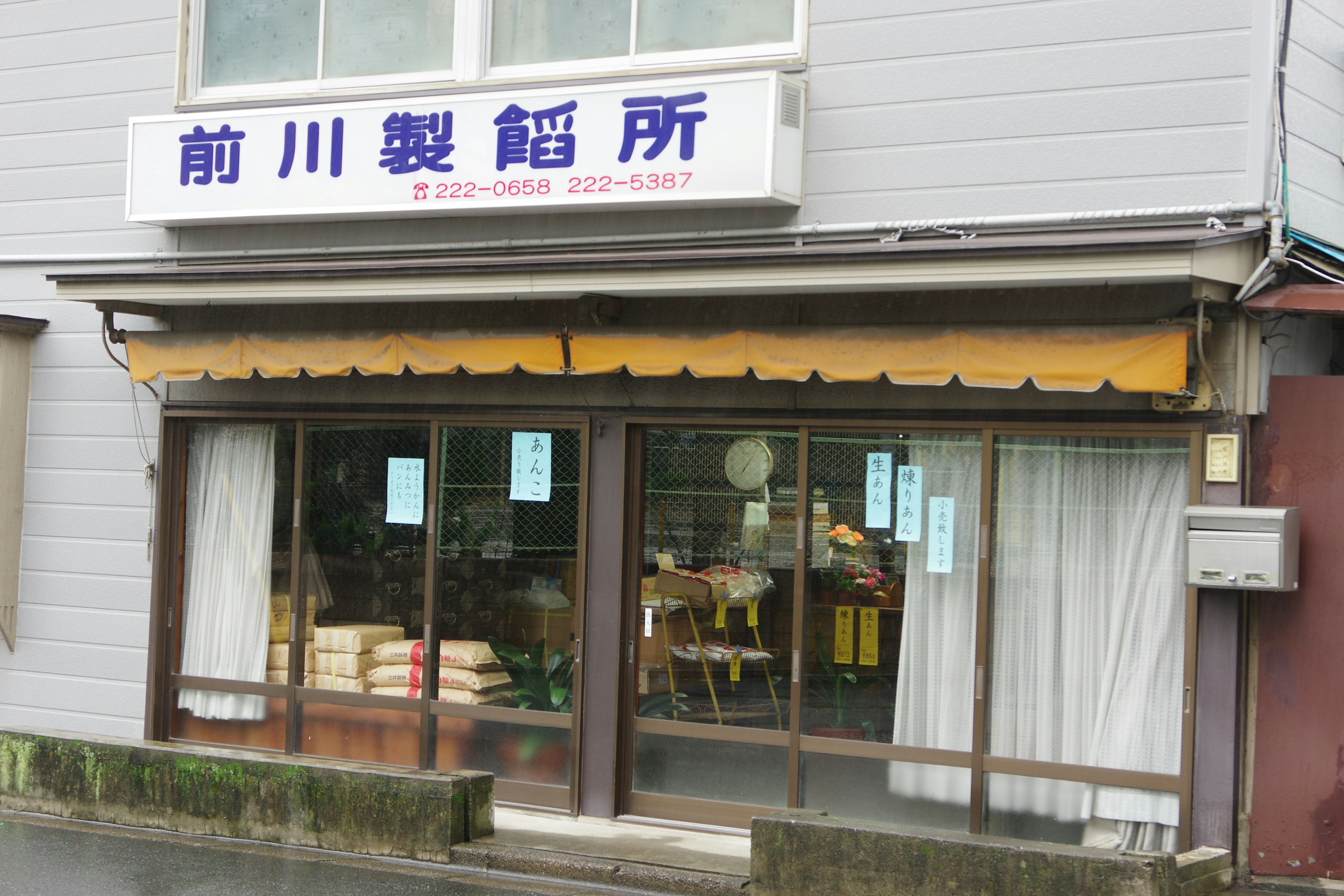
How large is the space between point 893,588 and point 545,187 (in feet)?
11.2

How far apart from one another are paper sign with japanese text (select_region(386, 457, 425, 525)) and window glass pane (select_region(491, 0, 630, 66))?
9.52ft

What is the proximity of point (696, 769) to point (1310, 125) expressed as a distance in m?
5.46

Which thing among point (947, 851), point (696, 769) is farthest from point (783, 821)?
point (696, 769)

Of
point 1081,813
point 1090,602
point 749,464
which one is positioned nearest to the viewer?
point 1081,813

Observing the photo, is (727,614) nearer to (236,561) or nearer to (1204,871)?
(1204,871)

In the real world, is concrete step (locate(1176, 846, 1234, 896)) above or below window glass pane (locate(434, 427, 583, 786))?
below

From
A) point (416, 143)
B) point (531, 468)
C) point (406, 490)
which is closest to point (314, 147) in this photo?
point (416, 143)

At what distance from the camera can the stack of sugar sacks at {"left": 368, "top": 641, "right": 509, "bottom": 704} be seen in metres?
9.39

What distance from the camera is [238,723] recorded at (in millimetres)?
10195

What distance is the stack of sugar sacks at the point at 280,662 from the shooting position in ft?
32.9

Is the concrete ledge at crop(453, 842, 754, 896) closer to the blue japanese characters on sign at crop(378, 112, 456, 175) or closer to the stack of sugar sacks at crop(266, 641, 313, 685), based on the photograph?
the stack of sugar sacks at crop(266, 641, 313, 685)

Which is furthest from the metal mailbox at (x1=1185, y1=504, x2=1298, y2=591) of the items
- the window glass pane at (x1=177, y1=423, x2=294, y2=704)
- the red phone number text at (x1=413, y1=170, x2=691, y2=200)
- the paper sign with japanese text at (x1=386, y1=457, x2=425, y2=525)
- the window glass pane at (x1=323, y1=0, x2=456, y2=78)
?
the window glass pane at (x1=177, y1=423, x2=294, y2=704)

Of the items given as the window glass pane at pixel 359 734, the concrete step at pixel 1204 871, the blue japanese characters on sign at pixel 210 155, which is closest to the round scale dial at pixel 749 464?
Answer: the window glass pane at pixel 359 734

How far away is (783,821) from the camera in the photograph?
6977 millimetres
